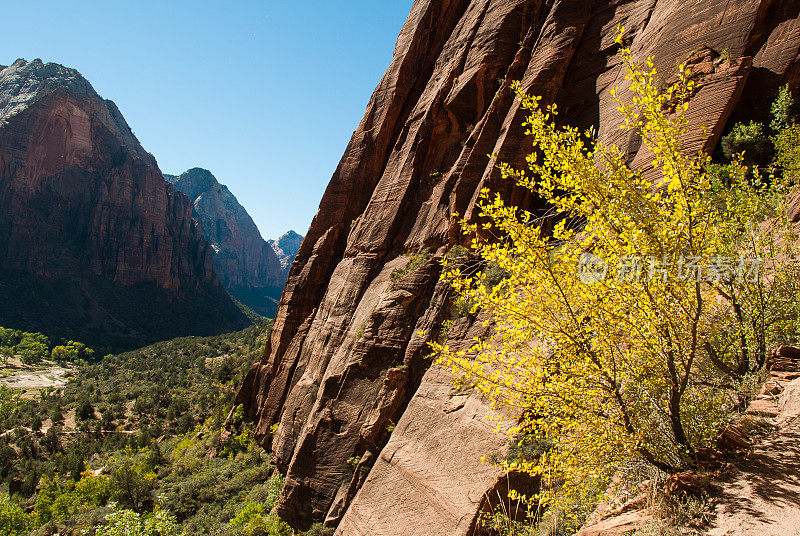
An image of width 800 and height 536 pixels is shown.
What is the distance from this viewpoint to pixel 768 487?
3.71 meters

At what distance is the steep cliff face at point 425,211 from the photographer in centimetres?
1042

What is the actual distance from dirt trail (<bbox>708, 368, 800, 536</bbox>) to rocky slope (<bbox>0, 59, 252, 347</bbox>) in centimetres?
11982

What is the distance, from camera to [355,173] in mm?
23828

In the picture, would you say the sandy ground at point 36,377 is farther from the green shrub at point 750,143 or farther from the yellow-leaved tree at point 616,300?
the green shrub at point 750,143

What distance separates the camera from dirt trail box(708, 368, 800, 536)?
344 centimetres

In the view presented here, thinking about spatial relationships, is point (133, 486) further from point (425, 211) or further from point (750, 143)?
point (750, 143)

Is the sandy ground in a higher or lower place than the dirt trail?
lower

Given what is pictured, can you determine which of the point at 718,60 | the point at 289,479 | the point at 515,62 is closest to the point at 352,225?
the point at 515,62

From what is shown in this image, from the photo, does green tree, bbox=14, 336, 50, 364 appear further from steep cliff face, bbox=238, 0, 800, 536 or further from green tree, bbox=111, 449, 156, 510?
steep cliff face, bbox=238, 0, 800, 536

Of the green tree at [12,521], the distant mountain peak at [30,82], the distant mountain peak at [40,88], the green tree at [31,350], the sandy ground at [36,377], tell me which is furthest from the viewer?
the distant mountain peak at [30,82]

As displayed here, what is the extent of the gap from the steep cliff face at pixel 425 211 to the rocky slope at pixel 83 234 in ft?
336
